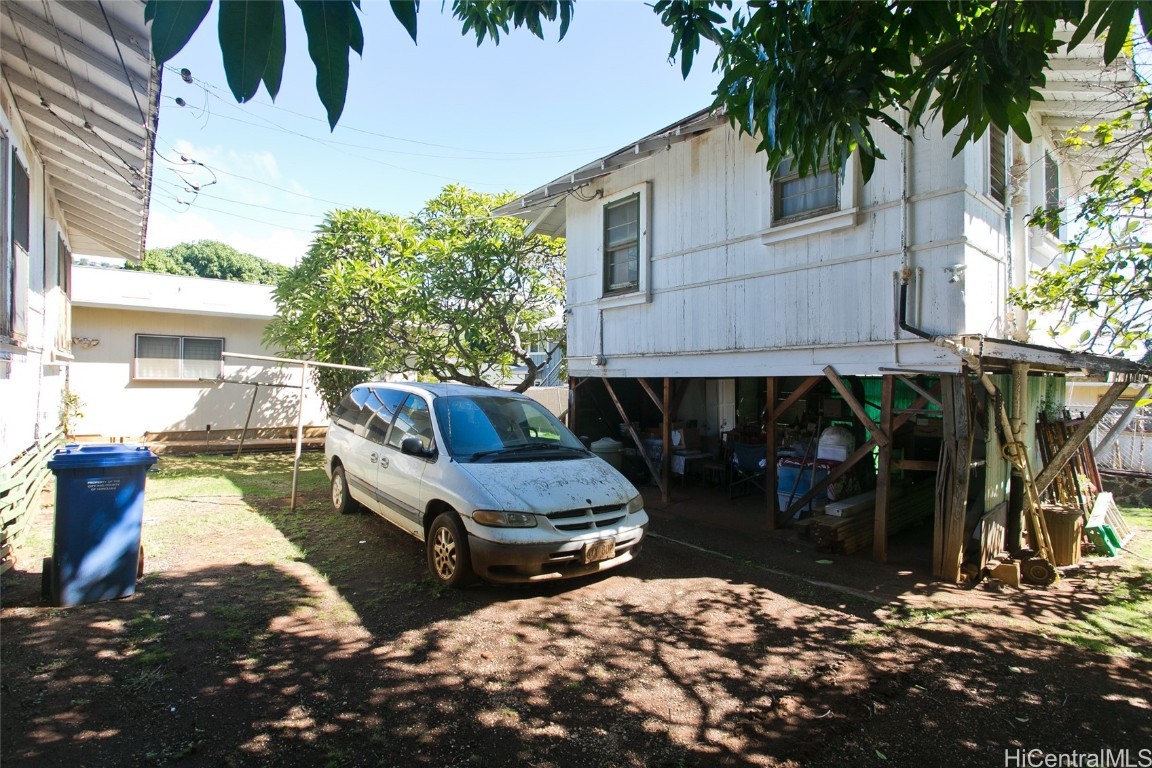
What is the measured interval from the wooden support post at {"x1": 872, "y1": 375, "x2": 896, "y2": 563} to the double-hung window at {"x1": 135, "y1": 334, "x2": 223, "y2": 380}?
13106 mm

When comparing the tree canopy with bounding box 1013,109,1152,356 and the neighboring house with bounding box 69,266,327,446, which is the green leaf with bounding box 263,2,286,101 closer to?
the tree canopy with bounding box 1013,109,1152,356

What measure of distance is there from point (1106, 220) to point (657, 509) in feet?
21.0

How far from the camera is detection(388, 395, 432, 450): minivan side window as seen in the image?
218 inches

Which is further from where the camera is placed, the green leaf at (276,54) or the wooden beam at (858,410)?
the wooden beam at (858,410)

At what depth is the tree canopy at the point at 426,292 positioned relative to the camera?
→ 10.8m

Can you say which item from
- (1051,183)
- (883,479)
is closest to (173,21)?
(883,479)

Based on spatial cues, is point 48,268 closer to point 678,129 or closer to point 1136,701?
point 678,129

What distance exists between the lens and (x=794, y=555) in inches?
244

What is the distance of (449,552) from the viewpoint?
4.81m

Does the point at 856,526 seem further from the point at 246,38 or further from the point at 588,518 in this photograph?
the point at 246,38

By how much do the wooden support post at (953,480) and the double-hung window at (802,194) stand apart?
2.45 metres

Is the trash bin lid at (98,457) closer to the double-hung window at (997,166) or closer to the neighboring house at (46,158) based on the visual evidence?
the neighboring house at (46,158)

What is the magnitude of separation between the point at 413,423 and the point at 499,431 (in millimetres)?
968

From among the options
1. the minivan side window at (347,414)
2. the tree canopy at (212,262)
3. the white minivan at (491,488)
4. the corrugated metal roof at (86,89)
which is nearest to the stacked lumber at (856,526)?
the white minivan at (491,488)
